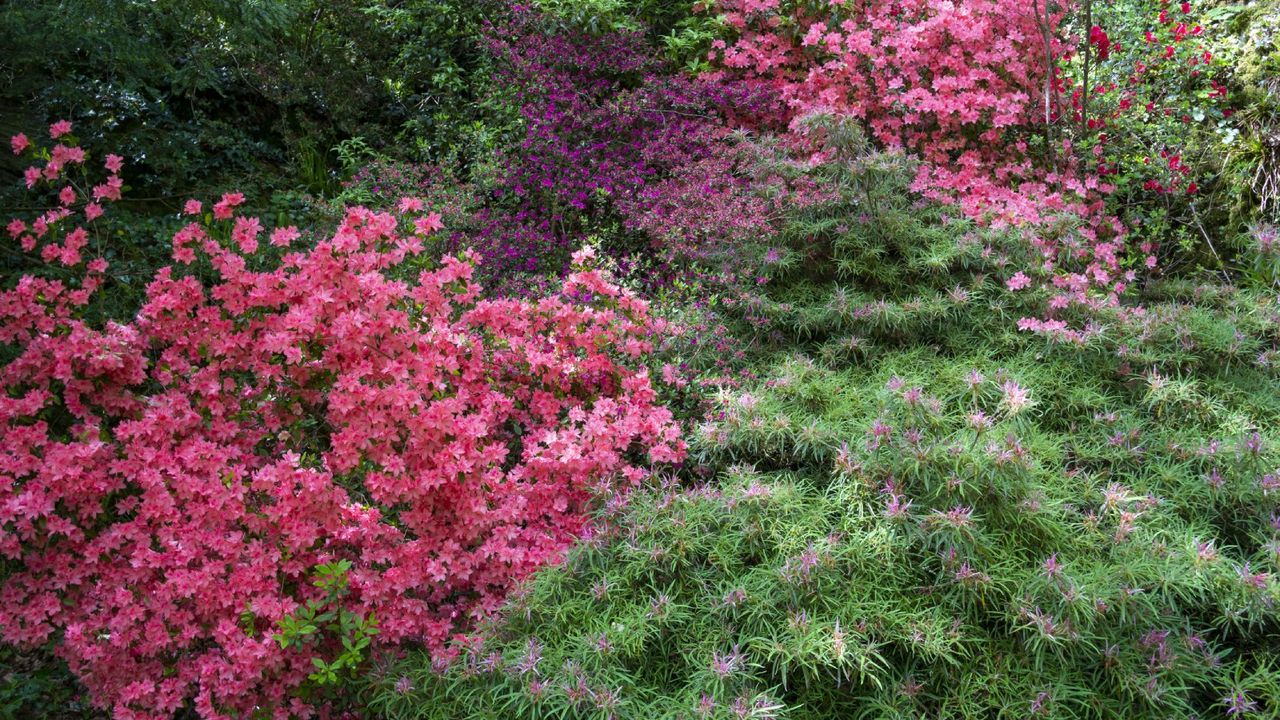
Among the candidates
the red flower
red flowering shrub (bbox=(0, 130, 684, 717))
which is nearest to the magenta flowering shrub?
the red flower

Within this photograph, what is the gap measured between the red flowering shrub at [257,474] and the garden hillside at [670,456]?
1 centimetres

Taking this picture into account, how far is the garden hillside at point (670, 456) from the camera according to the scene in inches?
82.5

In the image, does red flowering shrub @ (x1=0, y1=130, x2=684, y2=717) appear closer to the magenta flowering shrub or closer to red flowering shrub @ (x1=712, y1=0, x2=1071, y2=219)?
the magenta flowering shrub

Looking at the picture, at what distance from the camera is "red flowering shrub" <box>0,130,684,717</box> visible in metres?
2.30

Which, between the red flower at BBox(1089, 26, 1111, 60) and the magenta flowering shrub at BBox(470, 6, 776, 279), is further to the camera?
the magenta flowering shrub at BBox(470, 6, 776, 279)

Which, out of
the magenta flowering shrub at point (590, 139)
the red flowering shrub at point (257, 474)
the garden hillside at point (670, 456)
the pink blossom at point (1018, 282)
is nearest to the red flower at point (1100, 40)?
the garden hillside at point (670, 456)

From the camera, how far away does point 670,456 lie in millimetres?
2656

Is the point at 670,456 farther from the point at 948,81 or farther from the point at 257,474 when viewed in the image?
the point at 948,81

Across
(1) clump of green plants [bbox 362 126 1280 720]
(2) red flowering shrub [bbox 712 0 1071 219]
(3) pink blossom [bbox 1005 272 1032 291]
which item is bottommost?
(1) clump of green plants [bbox 362 126 1280 720]

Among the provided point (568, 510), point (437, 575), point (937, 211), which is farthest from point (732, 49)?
point (437, 575)

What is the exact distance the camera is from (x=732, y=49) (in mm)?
5234

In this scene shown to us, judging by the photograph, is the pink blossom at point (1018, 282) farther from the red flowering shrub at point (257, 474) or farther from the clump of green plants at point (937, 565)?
the red flowering shrub at point (257, 474)

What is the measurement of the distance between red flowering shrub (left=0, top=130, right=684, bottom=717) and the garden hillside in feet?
0.04

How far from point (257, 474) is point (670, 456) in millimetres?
1167
